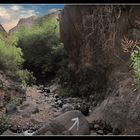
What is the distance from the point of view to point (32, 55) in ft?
20.6

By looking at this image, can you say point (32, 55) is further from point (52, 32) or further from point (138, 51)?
point (138, 51)

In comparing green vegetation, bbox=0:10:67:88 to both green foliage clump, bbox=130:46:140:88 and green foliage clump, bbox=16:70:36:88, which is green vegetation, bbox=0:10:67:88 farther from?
green foliage clump, bbox=130:46:140:88

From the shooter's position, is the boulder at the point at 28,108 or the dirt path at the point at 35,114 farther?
the boulder at the point at 28,108

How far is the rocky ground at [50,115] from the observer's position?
5406mm

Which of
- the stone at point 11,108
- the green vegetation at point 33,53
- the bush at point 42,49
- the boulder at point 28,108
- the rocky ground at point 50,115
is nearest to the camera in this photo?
the rocky ground at point 50,115

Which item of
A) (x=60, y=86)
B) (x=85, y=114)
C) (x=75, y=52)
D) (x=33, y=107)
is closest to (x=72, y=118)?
(x=85, y=114)

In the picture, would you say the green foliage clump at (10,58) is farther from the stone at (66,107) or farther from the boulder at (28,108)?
the stone at (66,107)

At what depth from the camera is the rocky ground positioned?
541 cm

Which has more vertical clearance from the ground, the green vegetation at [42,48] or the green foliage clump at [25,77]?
the green vegetation at [42,48]

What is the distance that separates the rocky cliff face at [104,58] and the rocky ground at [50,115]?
19cm

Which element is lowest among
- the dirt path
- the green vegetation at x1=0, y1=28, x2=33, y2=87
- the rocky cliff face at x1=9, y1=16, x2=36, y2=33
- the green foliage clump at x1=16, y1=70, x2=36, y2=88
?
the dirt path

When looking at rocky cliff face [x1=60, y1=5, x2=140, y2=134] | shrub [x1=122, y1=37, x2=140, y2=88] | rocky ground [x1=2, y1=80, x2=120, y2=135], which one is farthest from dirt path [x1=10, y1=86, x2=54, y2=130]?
shrub [x1=122, y1=37, x2=140, y2=88]

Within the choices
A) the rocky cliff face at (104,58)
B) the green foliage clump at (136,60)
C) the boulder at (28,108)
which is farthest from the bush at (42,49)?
the green foliage clump at (136,60)

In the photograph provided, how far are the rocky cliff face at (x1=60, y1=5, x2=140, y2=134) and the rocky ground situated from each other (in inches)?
7.4
